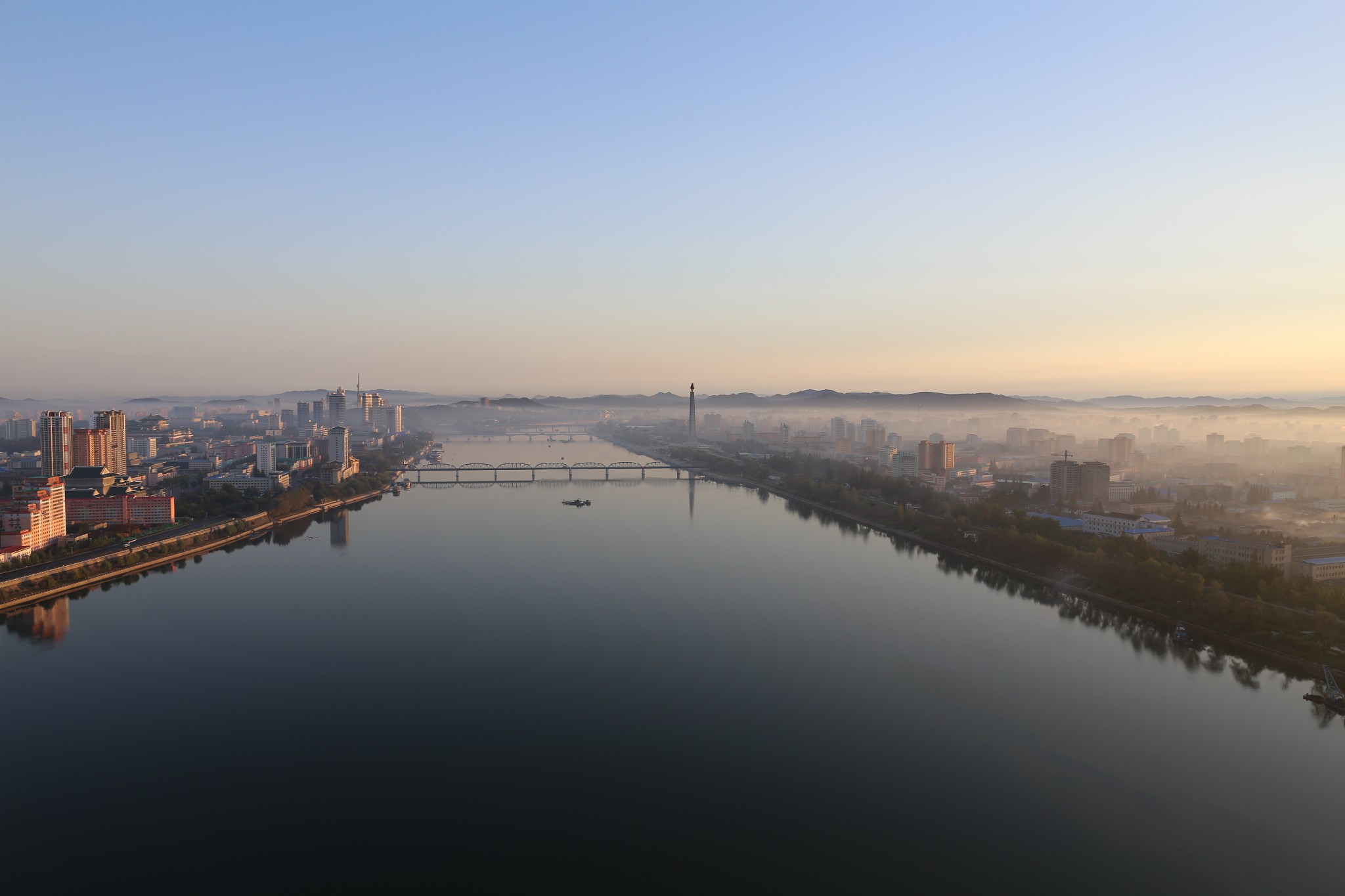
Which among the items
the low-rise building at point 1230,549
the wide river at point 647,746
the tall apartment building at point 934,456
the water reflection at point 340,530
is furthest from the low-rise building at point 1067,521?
the water reflection at point 340,530

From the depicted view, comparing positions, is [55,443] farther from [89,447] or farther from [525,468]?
[525,468]

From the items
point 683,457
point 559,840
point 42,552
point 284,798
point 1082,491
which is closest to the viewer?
point 559,840

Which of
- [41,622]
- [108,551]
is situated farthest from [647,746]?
[108,551]

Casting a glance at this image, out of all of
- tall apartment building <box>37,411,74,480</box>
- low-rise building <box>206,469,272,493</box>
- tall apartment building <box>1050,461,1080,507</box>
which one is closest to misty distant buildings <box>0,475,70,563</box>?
low-rise building <box>206,469,272,493</box>

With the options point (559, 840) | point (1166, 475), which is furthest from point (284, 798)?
point (1166, 475)

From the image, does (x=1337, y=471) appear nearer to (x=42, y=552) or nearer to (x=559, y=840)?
(x=559, y=840)

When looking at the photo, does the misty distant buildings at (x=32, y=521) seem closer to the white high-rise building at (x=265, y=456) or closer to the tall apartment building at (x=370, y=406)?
the white high-rise building at (x=265, y=456)

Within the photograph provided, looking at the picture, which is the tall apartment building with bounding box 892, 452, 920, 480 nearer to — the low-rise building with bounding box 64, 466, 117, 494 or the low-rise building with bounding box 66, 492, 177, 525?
the low-rise building with bounding box 66, 492, 177, 525
